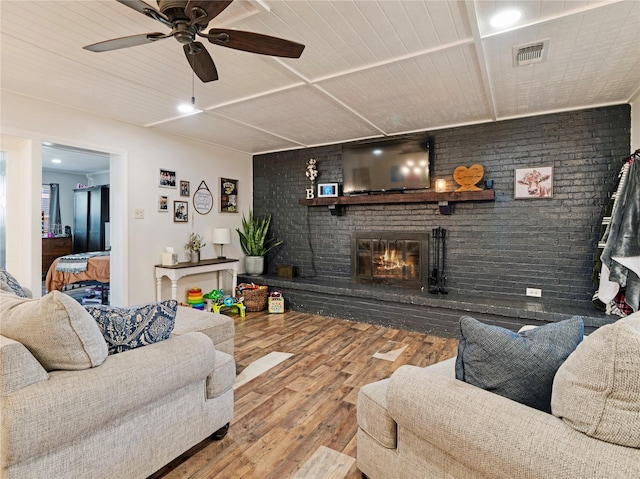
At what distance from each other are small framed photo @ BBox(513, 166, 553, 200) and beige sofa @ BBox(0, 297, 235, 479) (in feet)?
11.2

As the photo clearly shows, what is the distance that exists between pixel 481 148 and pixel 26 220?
472cm

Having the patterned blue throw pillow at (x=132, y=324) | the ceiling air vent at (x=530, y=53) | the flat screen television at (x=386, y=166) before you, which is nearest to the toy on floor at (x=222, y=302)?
the flat screen television at (x=386, y=166)

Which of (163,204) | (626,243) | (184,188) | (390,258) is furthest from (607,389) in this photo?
(184,188)

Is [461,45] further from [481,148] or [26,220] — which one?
[26,220]

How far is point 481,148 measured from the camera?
3.81 meters

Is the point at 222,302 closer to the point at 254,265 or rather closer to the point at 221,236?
the point at 254,265

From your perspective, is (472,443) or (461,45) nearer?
(472,443)

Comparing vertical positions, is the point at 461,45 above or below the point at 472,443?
above

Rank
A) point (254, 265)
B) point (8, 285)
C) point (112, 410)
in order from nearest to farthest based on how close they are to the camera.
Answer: point (112, 410)
point (8, 285)
point (254, 265)

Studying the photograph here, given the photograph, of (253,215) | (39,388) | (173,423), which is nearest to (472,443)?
(173,423)

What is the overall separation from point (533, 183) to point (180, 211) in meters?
4.20

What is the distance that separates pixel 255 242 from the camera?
206 inches

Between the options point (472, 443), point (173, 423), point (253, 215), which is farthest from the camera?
point (253, 215)

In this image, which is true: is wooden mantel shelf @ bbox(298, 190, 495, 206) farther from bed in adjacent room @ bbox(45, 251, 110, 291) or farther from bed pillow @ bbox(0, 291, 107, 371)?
bed pillow @ bbox(0, 291, 107, 371)
